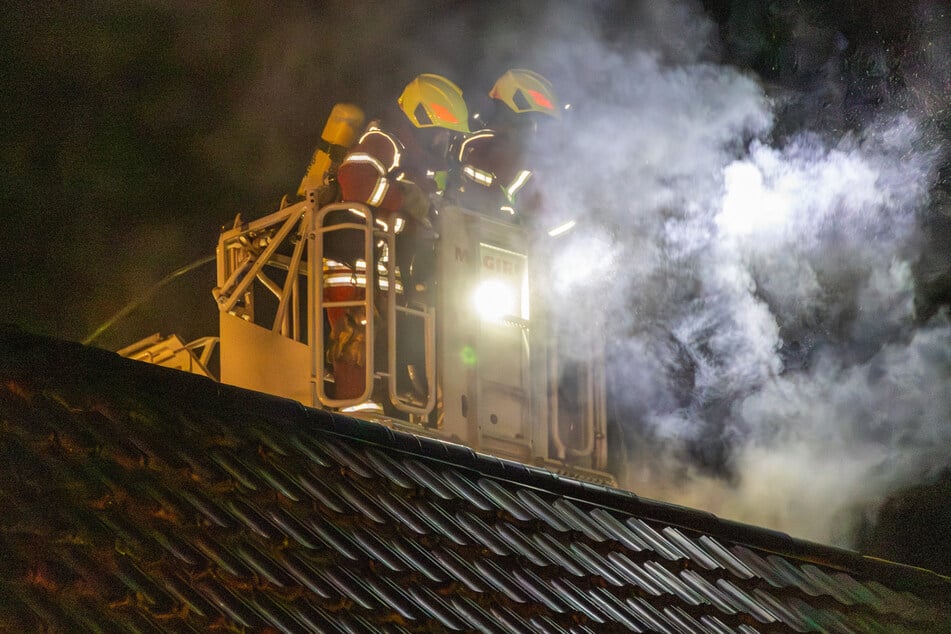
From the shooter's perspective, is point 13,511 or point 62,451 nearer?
point 13,511

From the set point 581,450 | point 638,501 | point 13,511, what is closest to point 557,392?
point 581,450

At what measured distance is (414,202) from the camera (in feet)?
39.2

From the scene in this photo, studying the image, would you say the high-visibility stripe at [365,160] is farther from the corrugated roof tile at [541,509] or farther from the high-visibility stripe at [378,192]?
the corrugated roof tile at [541,509]

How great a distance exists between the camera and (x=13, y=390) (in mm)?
5254

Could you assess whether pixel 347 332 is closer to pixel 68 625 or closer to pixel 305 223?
pixel 305 223

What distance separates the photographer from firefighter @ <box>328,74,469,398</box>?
11.6 metres

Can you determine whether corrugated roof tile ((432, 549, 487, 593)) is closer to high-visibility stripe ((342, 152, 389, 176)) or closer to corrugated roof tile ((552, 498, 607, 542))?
corrugated roof tile ((552, 498, 607, 542))

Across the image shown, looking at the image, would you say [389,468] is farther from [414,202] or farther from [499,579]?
[414,202]

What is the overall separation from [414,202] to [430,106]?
1.07m

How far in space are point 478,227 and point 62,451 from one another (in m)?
7.73

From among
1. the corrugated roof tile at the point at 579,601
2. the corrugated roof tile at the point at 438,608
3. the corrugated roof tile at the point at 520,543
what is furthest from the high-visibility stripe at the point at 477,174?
the corrugated roof tile at the point at 438,608

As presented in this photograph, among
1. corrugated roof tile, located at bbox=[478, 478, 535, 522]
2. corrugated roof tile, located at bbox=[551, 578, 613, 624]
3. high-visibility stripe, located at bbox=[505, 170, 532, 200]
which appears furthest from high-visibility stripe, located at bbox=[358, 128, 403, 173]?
corrugated roof tile, located at bbox=[551, 578, 613, 624]

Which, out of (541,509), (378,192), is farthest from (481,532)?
(378,192)

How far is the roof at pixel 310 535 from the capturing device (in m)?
4.51
